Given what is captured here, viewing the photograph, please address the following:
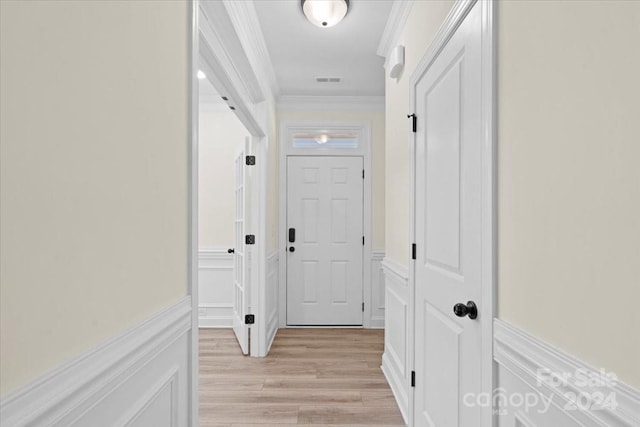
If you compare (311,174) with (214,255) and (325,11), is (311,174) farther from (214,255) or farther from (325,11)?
(325,11)

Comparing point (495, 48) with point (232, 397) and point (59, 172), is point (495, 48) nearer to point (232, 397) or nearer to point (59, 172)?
point (59, 172)

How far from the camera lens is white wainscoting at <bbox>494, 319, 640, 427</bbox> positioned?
700mm

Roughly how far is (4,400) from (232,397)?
93.2 inches

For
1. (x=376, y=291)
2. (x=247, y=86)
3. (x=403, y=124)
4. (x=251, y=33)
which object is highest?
(x=251, y=33)

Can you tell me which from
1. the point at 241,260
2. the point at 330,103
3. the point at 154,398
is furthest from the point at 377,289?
the point at 154,398

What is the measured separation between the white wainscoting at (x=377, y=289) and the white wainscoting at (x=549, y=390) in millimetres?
3291

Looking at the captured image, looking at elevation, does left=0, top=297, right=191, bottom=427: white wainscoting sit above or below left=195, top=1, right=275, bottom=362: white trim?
below

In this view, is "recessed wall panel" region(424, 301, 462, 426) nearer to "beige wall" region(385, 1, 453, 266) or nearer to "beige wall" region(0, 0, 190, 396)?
"beige wall" region(385, 1, 453, 266)

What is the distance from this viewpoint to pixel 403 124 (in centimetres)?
255

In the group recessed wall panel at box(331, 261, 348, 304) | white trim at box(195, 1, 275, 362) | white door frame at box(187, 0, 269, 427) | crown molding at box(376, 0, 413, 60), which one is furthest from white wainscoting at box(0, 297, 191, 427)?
recessed wall panel at box(331, 261, 348, 304)

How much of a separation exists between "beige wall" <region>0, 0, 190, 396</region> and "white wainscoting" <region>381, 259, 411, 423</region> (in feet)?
5.47

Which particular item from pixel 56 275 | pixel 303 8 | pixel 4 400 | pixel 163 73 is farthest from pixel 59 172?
pixel 303 8

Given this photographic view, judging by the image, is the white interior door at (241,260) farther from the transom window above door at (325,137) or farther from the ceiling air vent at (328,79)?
the ceiling air vent at (328,79)

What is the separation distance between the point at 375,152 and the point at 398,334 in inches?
93.3
